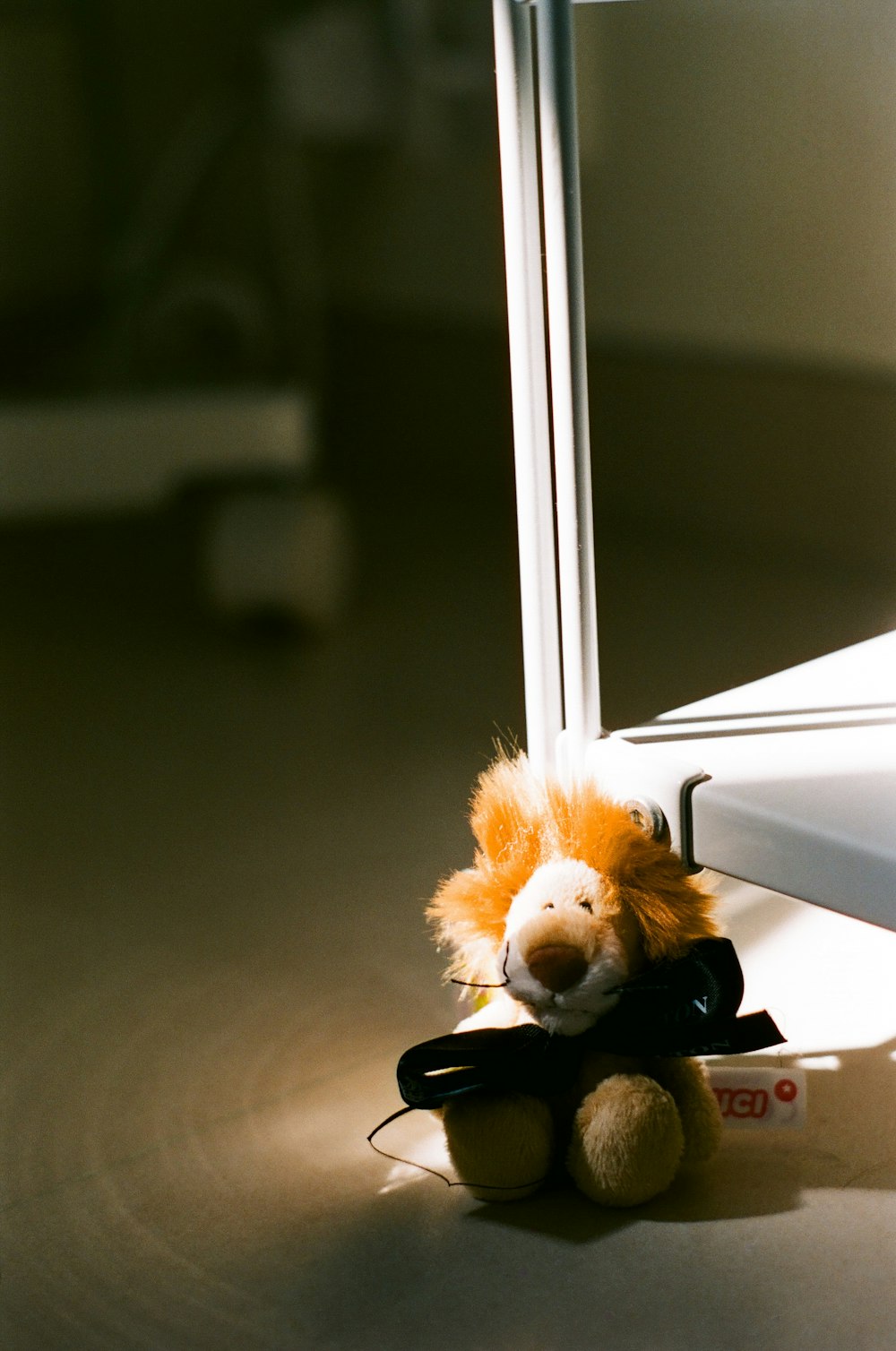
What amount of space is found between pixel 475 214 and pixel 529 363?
2319 mm

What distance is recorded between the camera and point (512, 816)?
56 centimetres

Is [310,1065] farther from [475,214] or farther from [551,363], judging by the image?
[475,214]

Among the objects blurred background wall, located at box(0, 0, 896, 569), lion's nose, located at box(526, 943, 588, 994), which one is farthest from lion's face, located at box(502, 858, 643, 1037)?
blurred background wall, located at box(0, 0, 896, 569)

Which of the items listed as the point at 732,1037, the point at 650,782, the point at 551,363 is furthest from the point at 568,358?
the point at 732,1037

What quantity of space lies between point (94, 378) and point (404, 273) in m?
0.81

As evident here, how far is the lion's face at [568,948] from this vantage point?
52 centimetres

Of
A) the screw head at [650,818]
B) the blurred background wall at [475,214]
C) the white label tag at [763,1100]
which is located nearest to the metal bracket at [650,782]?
the screw head at [650,818]

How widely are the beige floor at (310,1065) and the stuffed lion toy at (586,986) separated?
0.07 ft

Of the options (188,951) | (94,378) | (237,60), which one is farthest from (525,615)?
(237,60)

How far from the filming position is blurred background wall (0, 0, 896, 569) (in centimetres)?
227

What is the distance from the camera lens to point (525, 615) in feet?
1.85

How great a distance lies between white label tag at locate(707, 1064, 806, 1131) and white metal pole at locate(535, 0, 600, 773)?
0.15 metres

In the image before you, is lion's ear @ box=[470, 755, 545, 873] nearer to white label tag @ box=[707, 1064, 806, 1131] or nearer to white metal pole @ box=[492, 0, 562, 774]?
white metal pole @ box=[492, 0, 562, 774]

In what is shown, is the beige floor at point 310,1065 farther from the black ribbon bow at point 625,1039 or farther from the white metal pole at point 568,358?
the white metal pole at point 568,358
